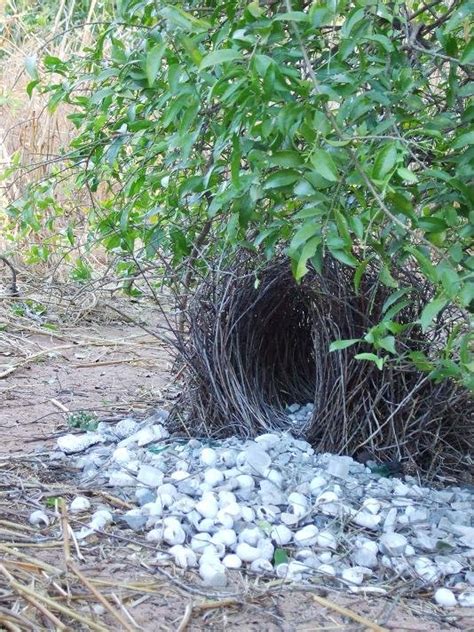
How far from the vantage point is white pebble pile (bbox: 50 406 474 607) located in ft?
6.73

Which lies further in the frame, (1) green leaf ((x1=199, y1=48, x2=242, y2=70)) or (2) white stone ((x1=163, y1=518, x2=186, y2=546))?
(2) white stone ((x1=163, y1=518, x2=186, y2=546))

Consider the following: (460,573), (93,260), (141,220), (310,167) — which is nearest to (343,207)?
(310,167)

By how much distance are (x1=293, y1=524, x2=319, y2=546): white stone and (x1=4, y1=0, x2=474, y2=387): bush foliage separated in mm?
473

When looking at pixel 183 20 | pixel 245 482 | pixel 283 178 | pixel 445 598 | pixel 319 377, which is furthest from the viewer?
pixel 319 377

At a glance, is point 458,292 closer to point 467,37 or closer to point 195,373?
point 467,37

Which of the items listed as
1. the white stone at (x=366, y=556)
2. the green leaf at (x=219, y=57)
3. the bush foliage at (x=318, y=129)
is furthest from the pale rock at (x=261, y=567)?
the green leaf at (x=219, y=57)

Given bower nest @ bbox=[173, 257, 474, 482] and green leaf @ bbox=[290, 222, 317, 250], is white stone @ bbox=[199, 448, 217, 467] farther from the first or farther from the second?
green leaf @ bbox=[290, 222, 317, 250]

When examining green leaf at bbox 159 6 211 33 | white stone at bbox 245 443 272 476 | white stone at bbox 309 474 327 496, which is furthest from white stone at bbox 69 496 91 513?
green leaf at bbox 159 6 211 33

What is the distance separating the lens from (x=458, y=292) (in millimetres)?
1758

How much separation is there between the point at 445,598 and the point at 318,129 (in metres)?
1.06

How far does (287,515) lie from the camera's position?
2254 millimetres

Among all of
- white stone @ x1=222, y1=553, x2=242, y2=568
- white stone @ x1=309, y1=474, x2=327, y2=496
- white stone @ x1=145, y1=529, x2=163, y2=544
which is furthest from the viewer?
white stone @ x1=309, y1=474, x2=327, y2=496

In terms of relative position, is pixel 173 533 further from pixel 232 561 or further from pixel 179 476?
pixel 179 476

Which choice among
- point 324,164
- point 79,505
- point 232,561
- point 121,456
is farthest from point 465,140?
point 121,456
